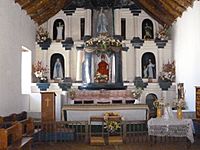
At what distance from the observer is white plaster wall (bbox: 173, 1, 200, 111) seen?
11.4m

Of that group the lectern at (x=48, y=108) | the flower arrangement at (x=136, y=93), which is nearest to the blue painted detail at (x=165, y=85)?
the flower arrangement at (x=136, y=93)

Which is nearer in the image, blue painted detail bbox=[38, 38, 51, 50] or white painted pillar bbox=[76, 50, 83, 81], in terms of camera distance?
white painted pillar bbox=[76, 50, 83, 81]

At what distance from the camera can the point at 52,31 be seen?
15.6 m

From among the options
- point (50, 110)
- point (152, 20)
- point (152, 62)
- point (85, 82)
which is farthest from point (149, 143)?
point (152, 20)

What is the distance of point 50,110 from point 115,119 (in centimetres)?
188

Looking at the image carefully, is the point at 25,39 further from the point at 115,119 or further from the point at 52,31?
the point at 115,119

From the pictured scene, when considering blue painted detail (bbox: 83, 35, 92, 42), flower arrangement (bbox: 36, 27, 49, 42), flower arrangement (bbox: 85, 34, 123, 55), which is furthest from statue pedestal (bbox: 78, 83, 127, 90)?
flower arrangement (bbox: 36, 27, 49, 42)

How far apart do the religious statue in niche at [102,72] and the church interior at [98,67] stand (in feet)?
0.13

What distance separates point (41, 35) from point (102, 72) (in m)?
3.02

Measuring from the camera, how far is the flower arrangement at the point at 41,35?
15.0 metres

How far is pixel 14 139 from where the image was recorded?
674 cm

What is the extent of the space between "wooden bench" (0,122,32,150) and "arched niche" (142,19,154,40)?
9.51 metres

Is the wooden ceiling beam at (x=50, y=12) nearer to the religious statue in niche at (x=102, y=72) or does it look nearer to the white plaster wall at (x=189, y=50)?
the religious statue in niche at (x=102, y=72)

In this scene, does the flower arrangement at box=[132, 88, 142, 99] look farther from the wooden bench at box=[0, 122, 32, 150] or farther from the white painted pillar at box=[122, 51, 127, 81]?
the wooden bench at box=[0, 122, 32, 150]
